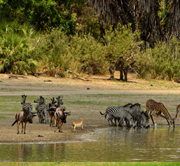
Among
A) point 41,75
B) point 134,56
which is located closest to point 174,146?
point 41,75

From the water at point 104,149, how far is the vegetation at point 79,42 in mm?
15494

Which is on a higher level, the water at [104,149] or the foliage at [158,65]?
the foliage at [158,65]

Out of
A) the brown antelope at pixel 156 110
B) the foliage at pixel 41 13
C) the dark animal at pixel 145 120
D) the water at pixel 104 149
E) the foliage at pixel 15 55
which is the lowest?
Result: the water at pixel 104 149

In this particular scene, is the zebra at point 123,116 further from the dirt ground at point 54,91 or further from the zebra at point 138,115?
the dirt ground at point 54,91

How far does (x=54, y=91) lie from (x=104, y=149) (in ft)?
39.0

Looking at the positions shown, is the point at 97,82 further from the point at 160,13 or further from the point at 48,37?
the point at 160,13

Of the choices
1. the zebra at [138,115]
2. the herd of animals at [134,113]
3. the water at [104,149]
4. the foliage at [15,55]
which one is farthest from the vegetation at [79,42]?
the water at [104,149]

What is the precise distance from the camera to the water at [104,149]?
670 centimetres

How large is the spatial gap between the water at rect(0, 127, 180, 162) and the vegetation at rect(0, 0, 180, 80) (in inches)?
610

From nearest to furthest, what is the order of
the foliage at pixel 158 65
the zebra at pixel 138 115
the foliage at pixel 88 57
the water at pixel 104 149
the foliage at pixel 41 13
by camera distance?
the water at pixel 104 149
the zebra at pixel 138 115
the foliage at pixel 88 57
the foliage at pixel 158 65
the foliage at pixel 41 13

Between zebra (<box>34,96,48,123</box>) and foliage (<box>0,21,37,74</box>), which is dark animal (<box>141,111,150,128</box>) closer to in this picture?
zebra (<box>34,96,48,123</box>)

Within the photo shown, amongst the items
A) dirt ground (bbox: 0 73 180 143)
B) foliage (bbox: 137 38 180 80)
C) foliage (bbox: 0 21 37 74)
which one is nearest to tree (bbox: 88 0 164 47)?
foliage (bbox: 137 38 180 80)

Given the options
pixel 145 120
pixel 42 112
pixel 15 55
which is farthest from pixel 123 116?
pixel 15 55

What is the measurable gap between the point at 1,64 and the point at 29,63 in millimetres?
1770
